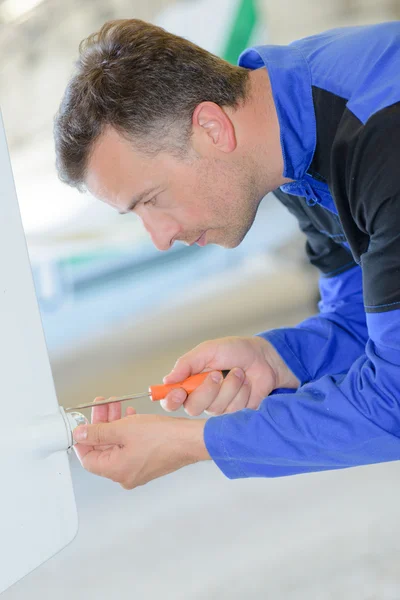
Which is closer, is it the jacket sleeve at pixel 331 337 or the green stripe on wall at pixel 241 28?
the jacket sleeve at pixel 331 337

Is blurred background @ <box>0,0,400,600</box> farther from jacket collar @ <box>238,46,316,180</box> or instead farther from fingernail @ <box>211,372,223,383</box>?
jacket collar @ <box>238,46,316,180</box>

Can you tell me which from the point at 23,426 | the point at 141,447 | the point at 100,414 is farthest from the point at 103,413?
the point at 23,426

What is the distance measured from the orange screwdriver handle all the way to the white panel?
0.57 feet

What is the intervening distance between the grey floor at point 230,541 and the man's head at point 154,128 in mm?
565

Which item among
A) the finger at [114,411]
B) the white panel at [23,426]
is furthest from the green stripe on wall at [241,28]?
the white panel at [23,426]

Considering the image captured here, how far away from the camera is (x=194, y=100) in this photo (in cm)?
93

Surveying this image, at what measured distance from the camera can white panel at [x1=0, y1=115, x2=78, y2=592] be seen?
0.76m

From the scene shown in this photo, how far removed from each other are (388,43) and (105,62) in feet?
1.14

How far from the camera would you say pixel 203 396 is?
0.99 metres

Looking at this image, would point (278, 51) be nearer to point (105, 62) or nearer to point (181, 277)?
point (105, 62)

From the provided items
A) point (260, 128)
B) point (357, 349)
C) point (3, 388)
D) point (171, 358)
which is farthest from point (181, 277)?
point (3, 388)

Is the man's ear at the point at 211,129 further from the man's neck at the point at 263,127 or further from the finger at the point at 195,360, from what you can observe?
the finger at the point at 195,360

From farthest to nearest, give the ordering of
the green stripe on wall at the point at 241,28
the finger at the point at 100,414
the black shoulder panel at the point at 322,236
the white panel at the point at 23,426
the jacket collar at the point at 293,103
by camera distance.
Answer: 1. the green stripe on wall at the point at 241,28
2. the black shoulder panel at the point at 322,236
3. the finger at the point at 100,414
4. the jacket collar at the point at 293,103
5. the white panel at the point at 23,426

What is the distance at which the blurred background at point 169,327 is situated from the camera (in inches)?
46.5
